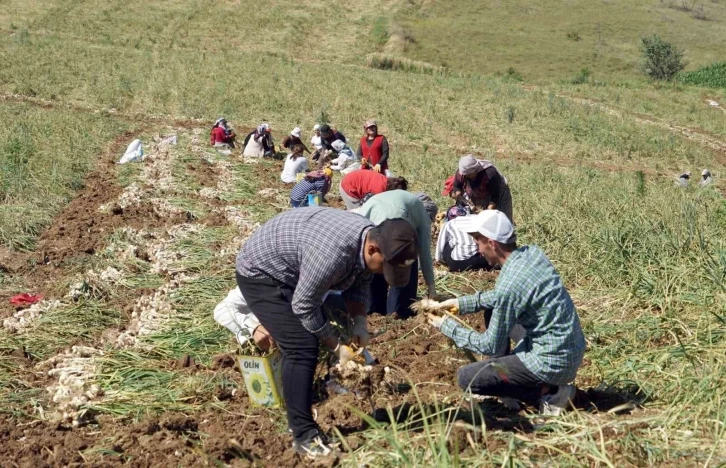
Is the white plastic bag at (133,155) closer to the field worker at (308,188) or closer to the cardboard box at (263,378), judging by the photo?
the field worker at (308,188)

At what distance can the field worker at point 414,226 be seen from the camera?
5.09m

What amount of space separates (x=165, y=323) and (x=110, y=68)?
67.6 ft

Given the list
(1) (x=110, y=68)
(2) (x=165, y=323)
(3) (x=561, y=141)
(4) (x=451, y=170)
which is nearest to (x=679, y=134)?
(3) (x=561, y=141)

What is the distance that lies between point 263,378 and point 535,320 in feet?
4.75

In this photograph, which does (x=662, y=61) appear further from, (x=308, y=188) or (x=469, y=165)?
(x=469, y=165)

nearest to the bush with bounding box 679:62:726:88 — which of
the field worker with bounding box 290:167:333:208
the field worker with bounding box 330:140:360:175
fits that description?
the field worker with bounding box 330:140:360:175

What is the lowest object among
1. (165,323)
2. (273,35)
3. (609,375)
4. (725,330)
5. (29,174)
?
(273,35)

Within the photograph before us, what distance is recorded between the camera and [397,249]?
3123 millimetres

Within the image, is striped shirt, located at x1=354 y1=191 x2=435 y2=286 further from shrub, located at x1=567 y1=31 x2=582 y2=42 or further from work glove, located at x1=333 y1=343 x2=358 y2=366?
shrub, located at x1=567 y1=31 x2=582 y2=42

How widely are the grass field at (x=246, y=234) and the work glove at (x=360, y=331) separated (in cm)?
37

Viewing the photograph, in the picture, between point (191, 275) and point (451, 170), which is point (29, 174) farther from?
point (451, 170)

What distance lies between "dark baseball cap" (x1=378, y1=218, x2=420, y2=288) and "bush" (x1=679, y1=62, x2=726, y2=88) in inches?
1385

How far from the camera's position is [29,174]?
10109mm

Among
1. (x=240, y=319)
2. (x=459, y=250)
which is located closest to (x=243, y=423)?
(x=240, y=319)
